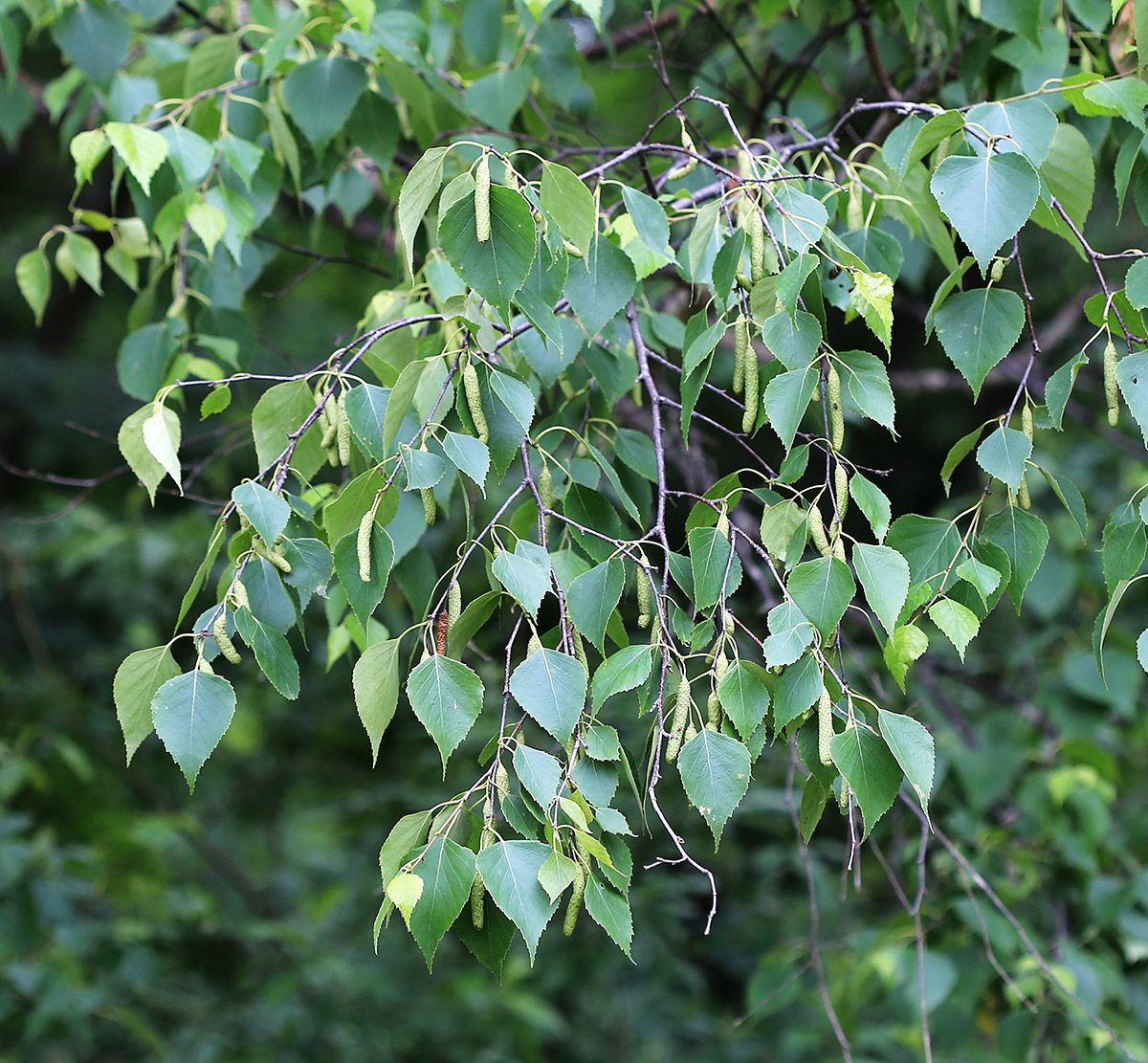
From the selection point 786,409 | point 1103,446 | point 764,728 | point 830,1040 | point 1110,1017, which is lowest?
point 830,1040

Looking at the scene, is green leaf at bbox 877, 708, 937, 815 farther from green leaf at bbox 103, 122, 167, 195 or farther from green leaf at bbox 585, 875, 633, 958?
green leaf at bbox 103, 122, 167, 195

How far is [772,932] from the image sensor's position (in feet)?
11.1

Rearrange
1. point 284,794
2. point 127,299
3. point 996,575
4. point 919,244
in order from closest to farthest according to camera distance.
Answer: point 996,575
point 919,244
point 284,794
point 127,299

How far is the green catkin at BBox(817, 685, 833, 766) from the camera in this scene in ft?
2.51

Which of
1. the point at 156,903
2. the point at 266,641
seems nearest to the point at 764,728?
the point at 266,641

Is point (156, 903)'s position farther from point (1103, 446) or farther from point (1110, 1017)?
point (1103, 446)

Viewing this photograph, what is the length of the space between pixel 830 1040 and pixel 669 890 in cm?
74

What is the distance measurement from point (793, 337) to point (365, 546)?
0.36 m

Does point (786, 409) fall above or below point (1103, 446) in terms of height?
above

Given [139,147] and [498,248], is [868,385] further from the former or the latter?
[139,147]

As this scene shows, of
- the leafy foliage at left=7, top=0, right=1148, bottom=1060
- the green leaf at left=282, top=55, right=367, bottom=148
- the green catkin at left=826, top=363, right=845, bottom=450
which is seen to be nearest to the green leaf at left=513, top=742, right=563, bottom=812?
the leafy foliage at left=7, top=0, right=1148, bottom=1060

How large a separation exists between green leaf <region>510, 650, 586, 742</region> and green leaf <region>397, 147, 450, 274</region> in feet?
1.07

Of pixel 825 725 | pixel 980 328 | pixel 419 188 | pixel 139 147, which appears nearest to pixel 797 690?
pixel 825 725

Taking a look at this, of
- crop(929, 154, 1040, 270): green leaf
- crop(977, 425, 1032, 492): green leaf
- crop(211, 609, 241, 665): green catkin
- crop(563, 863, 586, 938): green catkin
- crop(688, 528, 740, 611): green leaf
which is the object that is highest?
crop(929, 154, 1040, 270): green leaf
